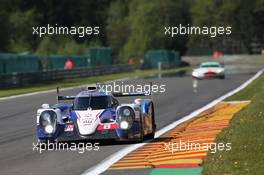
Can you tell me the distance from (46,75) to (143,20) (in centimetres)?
5353

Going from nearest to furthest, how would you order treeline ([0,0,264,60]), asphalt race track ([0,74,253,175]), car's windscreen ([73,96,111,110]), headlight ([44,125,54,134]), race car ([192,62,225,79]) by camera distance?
1. asphalt race track ([0,74,253,175])
2. headlight ([44,125,54,134])
3. car's windscreen ([73,96,111,110])
4. race car ([192,62,225,79])
5. treeline ([0,0,264,60])

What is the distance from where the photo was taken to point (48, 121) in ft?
46.4

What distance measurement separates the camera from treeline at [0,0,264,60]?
4080 inches

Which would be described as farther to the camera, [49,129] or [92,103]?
[92,103]

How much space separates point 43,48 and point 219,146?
75.2 meters

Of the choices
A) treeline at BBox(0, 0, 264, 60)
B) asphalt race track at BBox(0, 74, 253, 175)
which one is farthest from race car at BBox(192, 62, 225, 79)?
treeline at BBox(0, 0, 264, 60)

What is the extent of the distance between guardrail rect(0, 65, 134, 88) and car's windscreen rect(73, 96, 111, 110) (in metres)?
29.9

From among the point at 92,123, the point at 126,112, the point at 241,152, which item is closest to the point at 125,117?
the point at 126,112

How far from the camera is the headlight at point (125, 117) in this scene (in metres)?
13.9

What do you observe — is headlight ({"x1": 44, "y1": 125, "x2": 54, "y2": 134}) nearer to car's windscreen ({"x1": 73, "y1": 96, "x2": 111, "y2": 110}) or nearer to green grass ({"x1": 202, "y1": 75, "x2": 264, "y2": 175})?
car's windscreen ({"x1": 73, "y1": 96, "x2": 111, "y2": 110})

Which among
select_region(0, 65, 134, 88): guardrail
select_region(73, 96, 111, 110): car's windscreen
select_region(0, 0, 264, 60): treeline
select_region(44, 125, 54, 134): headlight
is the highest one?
Answer: select_region(0, 0, 264, 60): treeline

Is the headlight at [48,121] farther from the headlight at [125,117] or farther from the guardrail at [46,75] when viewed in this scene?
the guardrail at [46,75]

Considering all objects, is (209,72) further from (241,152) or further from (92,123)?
(241,152)

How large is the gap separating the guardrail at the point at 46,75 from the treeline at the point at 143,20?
33165mm
